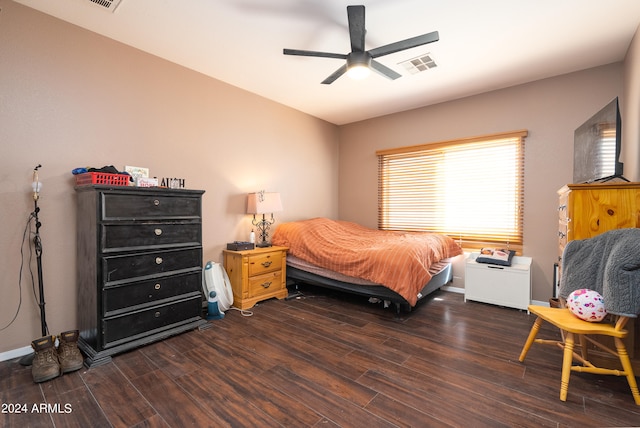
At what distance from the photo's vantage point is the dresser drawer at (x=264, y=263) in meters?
3.30

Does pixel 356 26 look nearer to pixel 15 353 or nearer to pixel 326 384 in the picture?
pixel 326 384

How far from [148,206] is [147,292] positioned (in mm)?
701

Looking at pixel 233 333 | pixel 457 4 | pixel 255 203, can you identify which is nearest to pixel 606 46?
pixel 457 4

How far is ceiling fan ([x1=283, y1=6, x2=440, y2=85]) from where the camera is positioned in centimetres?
204

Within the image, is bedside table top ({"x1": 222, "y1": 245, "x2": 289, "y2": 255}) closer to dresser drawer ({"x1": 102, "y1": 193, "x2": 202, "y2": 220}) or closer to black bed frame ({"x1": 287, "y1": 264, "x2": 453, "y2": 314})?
black bed frame ({"x1": 287, "y1": 264, "x2": 453, "y2": 314})

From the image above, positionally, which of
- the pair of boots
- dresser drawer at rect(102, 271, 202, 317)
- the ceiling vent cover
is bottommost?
the pair of boots

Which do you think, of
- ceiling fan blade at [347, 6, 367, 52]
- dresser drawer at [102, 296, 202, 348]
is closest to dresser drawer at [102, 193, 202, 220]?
dresser drawer at [102, 296, 202, 348]

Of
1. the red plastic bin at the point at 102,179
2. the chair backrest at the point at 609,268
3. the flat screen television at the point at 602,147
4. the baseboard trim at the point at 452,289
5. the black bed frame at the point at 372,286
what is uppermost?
the flat screen television at the point at 602,147

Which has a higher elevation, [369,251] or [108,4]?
[108,4]

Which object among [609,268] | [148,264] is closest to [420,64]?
[609,268]

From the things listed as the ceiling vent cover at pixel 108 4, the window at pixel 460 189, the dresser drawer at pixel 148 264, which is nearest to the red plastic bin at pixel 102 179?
the dresser drawer at pixel 148 264

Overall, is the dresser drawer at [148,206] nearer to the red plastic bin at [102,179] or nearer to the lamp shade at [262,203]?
the red plastic bin at [102,179]

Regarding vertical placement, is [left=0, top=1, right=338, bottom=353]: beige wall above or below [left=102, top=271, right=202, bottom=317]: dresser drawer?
above

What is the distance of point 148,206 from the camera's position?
7.72ft
